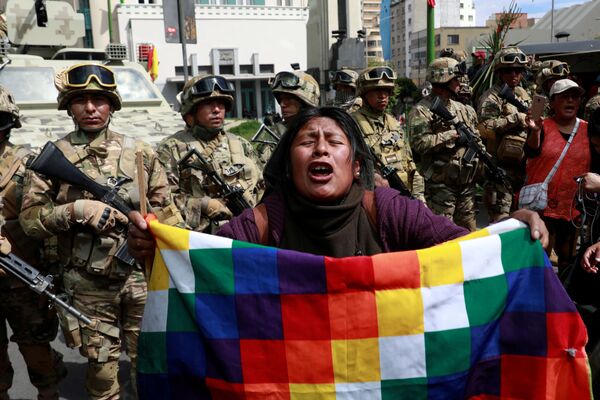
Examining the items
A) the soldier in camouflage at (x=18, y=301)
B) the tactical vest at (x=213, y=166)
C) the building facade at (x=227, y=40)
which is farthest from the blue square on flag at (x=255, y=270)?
the building facade at (x=227, y=40)

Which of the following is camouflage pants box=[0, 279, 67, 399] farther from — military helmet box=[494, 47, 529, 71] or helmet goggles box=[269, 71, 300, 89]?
military helmet box=[494, 47, 529, 71]

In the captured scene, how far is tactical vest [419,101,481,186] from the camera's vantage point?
649 centimetres

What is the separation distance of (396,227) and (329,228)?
0.26 metres

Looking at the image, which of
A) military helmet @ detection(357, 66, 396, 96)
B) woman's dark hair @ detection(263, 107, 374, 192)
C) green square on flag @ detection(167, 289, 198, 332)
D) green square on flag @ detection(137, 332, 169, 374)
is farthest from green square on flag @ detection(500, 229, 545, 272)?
military helmet @ detection(357, 66, 396, 96)

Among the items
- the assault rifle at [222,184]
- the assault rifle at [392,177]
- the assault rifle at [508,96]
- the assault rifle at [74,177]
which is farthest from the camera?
the assault rifle at [508,96]

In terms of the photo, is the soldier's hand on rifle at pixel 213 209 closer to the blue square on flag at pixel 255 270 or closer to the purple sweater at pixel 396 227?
the purple sweater at pixel 396 227

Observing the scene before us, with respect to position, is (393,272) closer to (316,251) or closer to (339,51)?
(316,251)

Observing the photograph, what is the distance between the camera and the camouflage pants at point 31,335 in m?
3.77

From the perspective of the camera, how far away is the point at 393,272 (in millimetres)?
2047

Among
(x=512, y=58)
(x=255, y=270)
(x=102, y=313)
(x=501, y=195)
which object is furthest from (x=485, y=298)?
(x=512, y=58)

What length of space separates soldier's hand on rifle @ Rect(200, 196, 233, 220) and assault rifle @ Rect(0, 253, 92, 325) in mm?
1225

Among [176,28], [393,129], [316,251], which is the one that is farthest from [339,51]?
[316,251]

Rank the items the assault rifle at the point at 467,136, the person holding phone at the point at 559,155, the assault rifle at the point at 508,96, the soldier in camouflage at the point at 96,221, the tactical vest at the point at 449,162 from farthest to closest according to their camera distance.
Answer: the assault rifle at the point at 508,96, the tactical vest at the point at 449,162, the assault rifle at the point at 467,136, the person holding phone at the point at 559,155, the soldier in camouflage at the point at 96,221

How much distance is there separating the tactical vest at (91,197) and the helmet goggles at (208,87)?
105cm
